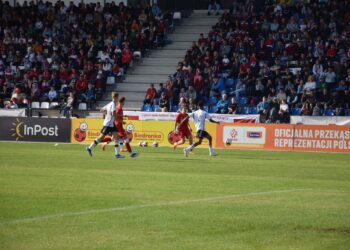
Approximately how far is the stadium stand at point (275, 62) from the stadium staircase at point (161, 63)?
260 cm

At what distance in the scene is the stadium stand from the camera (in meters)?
39.9

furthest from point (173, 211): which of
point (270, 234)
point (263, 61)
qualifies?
point (263, 61)

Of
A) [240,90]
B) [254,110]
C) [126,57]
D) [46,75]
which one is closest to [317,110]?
[254,110]

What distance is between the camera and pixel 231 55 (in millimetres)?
46031

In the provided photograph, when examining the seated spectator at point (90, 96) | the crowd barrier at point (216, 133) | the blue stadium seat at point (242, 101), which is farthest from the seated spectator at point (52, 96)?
the blue stadium seat at point (242, 101)

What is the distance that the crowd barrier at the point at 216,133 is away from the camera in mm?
36281

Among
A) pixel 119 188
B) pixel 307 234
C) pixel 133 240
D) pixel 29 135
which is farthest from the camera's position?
pixel 29 135

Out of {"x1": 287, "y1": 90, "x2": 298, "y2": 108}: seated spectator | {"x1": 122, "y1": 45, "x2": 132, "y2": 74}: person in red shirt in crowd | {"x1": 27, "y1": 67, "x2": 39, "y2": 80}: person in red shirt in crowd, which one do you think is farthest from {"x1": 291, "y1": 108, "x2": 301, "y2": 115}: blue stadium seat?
{"x1": 27, "y1": 67, "x2": 39, "y2": 80}: person in red shirt in crowd

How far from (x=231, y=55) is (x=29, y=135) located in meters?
11.9

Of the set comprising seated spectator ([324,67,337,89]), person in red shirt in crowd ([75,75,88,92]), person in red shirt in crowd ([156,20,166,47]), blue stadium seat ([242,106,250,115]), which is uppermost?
person in red shirt in crowd ([156,20,166,47])

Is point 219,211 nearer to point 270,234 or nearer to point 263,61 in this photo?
point 270,234

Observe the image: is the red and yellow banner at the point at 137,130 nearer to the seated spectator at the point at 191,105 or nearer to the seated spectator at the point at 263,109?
the seated spectator at the point at 191,105

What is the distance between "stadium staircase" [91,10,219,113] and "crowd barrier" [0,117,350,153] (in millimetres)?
5917

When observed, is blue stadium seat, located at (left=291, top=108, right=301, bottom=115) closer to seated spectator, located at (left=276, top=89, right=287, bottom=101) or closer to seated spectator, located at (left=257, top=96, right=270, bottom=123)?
seated spectator, located at (left=276, top=89, right=287, bottom=101)
